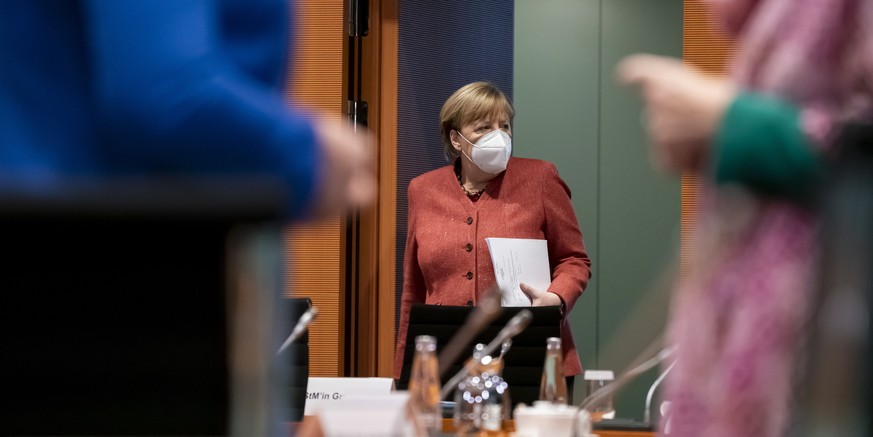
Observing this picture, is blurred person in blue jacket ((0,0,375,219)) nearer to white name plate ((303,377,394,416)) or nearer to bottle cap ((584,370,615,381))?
bottle cap ((584,370,615,381))

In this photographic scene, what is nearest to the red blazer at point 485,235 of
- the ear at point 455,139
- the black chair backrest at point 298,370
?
the ear at point 455,139

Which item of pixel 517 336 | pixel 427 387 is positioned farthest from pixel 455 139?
pixel 427 387

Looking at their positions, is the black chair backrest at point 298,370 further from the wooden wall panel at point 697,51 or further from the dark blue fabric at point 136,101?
the wooden wall panel at point 697,51

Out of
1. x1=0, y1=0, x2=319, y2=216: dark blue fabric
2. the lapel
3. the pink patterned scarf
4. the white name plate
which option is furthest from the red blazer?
x1=0, y1=0, x2=319, y2=216: dark blue fabric

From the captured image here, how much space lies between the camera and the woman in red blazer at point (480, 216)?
412cm

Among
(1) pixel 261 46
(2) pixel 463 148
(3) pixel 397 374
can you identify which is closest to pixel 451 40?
(2) pixel 463 148

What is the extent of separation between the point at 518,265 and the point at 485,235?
8.6 inches

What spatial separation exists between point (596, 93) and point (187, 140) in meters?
6.37

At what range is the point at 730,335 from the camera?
0.92 m

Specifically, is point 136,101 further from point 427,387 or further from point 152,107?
point 427,387

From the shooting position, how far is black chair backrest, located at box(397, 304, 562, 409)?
10.6 feet

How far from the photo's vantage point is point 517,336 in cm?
325

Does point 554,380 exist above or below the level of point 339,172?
below

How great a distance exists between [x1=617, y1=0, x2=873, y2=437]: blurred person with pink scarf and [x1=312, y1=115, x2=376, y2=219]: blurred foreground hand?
0.78ft
